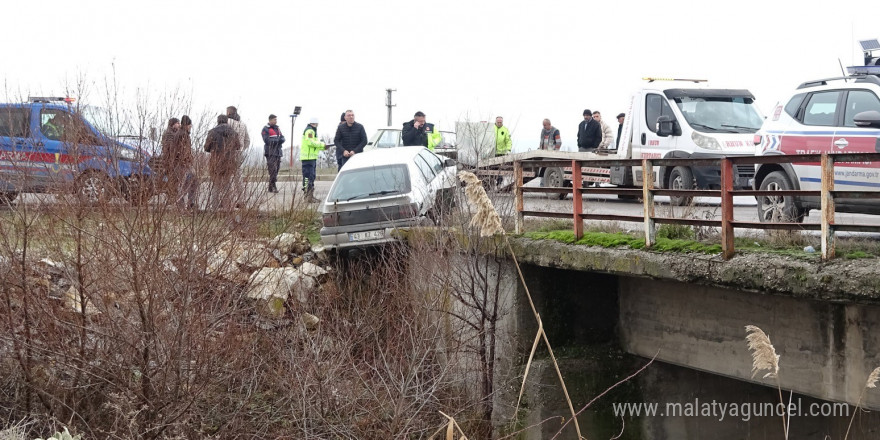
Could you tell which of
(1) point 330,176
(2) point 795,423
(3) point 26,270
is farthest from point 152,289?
(1) point 330,176

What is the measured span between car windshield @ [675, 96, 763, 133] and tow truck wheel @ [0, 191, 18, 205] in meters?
9.85

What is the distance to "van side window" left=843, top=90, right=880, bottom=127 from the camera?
8.70 meters

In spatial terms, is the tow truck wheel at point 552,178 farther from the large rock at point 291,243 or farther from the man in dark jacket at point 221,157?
the man in dark jacket at point 221,157

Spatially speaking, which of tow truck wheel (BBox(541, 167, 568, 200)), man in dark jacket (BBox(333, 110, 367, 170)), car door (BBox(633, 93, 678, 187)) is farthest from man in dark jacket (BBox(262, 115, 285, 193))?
car door (BBox(633, 93, 678, 187))

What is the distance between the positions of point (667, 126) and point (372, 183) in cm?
477

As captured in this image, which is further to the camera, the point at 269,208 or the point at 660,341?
the point at 269,208

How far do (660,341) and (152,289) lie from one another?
5958 mm

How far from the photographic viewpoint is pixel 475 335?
11.8 m

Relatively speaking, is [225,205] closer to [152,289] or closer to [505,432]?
[152,289]

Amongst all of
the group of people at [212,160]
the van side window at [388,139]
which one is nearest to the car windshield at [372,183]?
the group of people at [212,160]

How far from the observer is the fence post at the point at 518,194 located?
10.8 m

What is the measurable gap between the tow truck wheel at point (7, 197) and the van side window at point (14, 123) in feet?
2.51

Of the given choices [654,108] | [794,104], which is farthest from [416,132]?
[794,104]

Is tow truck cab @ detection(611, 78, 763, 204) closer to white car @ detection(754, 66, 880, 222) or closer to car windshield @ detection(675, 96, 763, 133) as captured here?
car windshield @ detection(675, 96, 763, 133)
